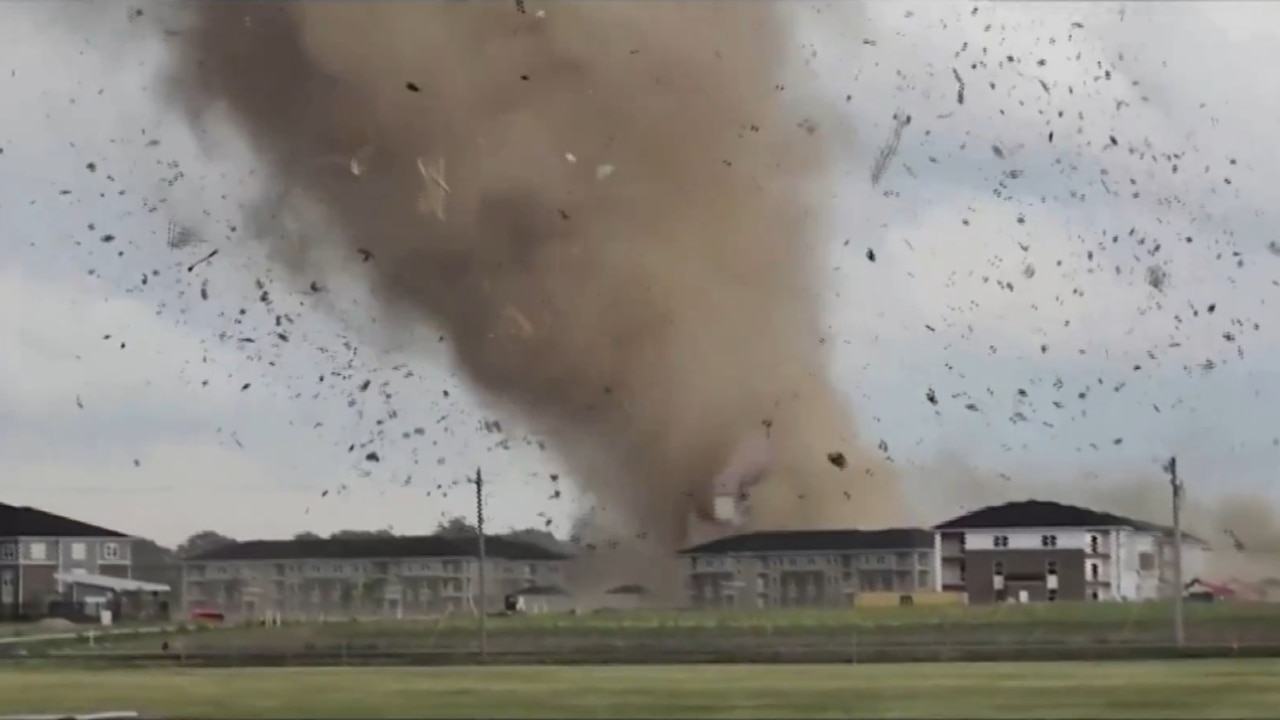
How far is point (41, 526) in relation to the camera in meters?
52.9

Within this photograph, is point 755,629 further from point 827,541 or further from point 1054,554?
point 1054,554

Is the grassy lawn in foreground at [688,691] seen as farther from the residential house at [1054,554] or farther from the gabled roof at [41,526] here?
the gabled roof at [41,526]

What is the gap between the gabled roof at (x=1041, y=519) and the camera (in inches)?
1918

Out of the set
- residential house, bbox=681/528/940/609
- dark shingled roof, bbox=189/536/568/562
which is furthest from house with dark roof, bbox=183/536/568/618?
residential house, bbox=681/528/940/609

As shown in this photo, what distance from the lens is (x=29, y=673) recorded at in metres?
42.1

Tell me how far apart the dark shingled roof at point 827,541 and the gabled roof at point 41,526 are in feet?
55.4

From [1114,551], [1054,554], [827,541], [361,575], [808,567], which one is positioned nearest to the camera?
[1114,551]

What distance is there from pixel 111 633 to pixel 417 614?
27.4 feet

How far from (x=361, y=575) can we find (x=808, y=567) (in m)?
12.2

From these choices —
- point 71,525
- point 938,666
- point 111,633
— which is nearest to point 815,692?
point 938,666

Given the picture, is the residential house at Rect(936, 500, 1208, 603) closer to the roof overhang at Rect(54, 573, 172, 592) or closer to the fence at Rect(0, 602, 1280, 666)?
the fence at Rect(0, 602, 1280, 666)

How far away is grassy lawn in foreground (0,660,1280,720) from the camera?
29062mm

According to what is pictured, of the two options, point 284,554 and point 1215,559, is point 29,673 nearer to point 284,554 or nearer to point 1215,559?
point 284,554

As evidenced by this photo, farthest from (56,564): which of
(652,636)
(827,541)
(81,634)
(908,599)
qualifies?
(908,599)
